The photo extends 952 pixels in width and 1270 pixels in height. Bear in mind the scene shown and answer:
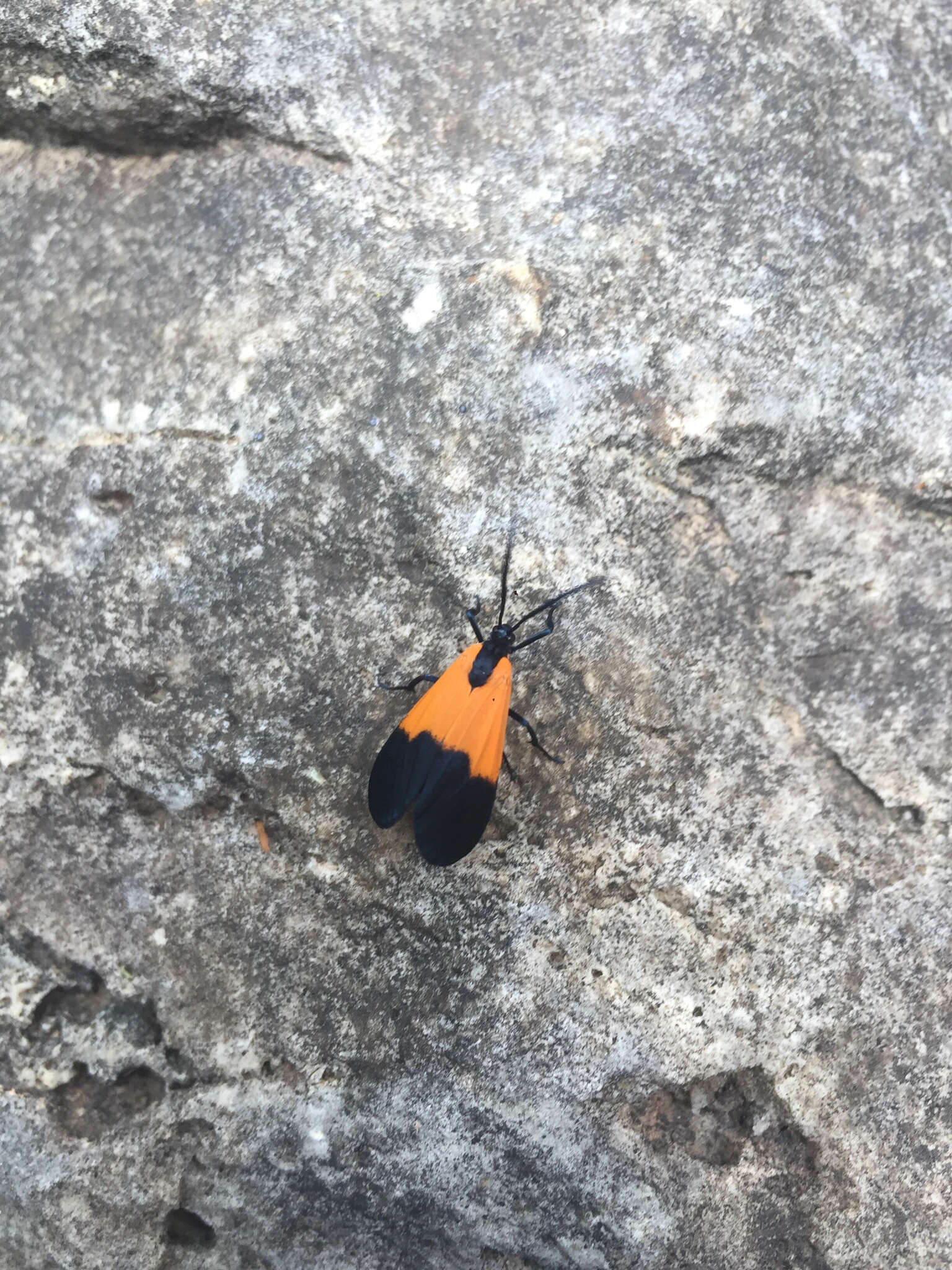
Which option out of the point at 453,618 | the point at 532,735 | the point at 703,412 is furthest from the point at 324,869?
the point at 703,412

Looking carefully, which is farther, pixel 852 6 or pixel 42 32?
pixel 852 6

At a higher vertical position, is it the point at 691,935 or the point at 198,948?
the point at 691,935

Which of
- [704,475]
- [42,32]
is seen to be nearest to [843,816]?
[704,475]

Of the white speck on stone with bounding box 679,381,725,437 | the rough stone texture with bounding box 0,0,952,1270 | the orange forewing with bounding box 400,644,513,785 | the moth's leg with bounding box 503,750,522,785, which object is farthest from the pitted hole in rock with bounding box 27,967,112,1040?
the white speck on stone with bounding box 679,381,725,437

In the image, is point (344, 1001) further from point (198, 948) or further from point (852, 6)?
point (852, 6)

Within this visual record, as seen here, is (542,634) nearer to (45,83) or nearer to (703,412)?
A: (703,412)

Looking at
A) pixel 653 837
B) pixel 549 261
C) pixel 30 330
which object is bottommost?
pixel 653 837

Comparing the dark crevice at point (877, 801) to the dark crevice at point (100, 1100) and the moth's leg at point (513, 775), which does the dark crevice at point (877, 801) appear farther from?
the dark crevice at point (100, 1100)
